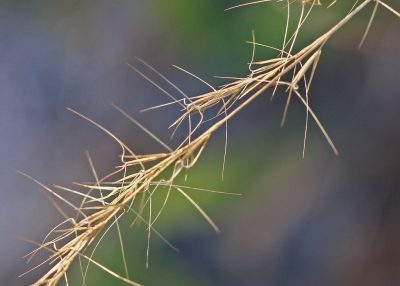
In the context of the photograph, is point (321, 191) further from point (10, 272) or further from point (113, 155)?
point (10, 272)

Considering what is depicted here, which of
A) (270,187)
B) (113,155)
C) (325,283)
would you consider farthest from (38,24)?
(325,283)

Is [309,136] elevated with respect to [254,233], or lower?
elevated

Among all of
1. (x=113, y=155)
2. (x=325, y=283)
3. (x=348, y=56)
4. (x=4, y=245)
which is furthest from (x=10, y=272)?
(x=348, y=56)

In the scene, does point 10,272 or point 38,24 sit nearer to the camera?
point 10,272

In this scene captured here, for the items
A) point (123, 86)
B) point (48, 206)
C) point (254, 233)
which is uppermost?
point (123, 86)

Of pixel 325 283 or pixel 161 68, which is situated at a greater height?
pixel 161 68

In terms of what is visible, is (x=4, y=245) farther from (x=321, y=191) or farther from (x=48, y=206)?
(x=321, y=191)
